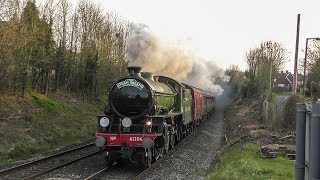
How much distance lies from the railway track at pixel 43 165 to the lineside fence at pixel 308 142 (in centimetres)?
989

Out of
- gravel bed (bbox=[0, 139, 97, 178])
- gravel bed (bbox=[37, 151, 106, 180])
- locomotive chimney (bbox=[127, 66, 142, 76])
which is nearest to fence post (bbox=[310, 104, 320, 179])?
gravel bed (bbox=[37, 151, 106, 180])

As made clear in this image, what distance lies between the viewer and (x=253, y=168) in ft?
40.7

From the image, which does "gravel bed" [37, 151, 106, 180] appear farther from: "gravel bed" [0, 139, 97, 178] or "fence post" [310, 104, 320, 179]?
"fence post" [310, 104, 320, 179]

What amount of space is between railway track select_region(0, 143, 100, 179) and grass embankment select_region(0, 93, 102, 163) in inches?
56.0

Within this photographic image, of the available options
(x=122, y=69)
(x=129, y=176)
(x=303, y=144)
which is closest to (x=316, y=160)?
(x=303, y=144)

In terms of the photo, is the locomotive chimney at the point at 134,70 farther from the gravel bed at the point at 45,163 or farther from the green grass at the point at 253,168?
the green grass at the point at 253,168

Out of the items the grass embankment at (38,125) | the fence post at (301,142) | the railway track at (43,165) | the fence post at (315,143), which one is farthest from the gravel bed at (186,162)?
the fence post at (315,143)

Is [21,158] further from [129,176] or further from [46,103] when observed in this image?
[46,103]

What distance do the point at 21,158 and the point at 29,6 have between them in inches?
551

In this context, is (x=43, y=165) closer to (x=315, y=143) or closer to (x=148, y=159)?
(x=148, y=159)

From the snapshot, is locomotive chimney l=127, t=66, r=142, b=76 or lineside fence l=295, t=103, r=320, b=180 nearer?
lineside fence l=295, t=103, r=320, b=180

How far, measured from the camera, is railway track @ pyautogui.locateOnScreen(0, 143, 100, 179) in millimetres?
12494

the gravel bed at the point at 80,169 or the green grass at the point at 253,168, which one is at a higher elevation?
the green grass at the point at 253,168

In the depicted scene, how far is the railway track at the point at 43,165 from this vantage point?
12.5 metres
